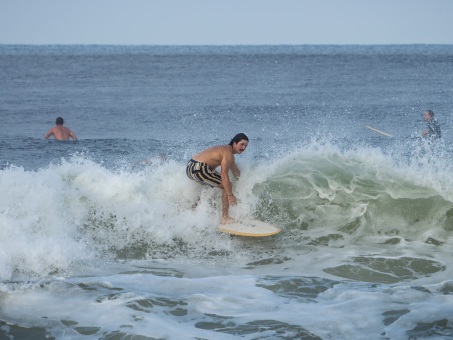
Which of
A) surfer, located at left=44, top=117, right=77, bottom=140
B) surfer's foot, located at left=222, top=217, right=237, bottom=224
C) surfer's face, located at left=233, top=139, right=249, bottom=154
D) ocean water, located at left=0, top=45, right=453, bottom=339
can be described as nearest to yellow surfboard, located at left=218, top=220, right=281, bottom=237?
surfer's foot, located at left=222, top=217, right=237, bottom=224

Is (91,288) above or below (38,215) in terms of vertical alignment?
below

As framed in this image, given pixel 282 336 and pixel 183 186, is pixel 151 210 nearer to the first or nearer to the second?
pixel 183 186

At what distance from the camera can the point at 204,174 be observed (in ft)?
32.6

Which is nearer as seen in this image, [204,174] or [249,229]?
[249,229]

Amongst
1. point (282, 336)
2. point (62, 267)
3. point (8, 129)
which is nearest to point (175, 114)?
point (8, 129)

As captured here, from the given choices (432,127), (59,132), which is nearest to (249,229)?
(432,127)

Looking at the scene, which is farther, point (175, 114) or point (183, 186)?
point (175, 114)

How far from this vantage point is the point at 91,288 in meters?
7.55

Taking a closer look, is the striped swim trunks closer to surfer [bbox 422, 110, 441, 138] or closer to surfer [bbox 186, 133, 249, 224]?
surfer [bbox 186, 133, 249, 224]

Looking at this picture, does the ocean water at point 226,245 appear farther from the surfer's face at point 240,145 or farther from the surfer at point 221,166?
the surfer's face at point 240,145

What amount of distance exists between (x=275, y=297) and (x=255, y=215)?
138 inches

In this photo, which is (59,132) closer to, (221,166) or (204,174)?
(204,174)

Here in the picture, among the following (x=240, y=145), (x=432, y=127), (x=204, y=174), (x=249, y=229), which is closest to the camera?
(x=240, y=145)

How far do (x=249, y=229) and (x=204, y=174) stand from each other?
1082mm
